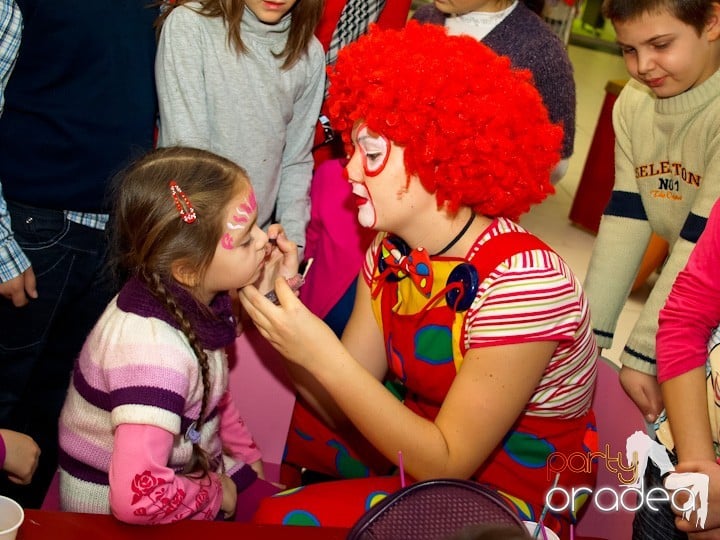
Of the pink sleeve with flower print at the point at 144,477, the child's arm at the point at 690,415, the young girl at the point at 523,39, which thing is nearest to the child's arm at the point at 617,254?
the young girl at the point at 523,39

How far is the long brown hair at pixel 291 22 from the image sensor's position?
1.80 meters

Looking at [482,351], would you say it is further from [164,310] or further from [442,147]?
[164,310]

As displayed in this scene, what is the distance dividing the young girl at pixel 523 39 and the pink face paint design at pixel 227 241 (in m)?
0.85

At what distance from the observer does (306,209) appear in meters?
2.03

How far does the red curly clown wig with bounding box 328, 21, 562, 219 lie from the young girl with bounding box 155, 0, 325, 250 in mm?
386

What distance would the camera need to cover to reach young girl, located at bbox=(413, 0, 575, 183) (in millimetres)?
2010

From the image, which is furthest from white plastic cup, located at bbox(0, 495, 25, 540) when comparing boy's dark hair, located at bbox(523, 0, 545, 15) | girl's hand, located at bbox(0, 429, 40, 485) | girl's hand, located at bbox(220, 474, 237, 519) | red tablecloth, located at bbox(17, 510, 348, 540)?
boy's dark hair, located at bbox(523, 0, 545, 15)

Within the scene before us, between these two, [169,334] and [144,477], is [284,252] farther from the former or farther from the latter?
[144,477]

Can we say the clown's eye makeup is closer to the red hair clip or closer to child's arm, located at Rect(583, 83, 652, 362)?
the red hair clip

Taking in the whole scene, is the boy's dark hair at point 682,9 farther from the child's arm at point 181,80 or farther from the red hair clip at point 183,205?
the red hair clip at point 183,205

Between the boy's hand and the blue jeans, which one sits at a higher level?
the boy's hand

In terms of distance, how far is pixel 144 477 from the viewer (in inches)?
52.5

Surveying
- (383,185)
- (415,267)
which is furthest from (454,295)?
(383,185)

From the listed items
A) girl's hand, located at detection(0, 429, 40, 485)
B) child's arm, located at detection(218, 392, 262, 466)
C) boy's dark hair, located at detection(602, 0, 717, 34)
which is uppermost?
boy's dark hair, located at detection(602, 0, 717, 34)
